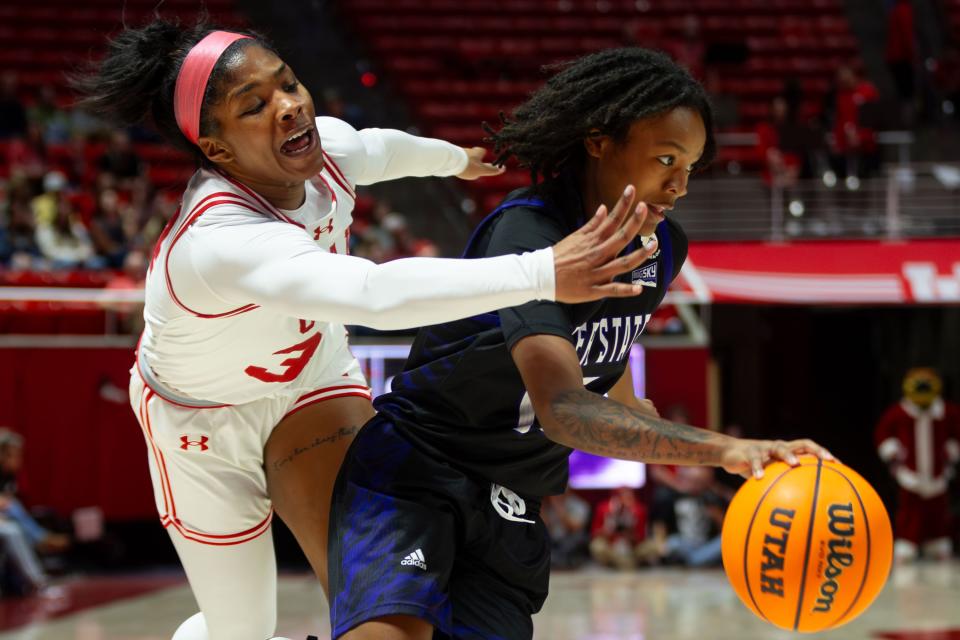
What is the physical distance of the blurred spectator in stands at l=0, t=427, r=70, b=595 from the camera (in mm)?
8117

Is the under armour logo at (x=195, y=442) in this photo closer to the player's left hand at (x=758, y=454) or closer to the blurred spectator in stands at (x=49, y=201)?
the player's left hand at (x=758, y=454)

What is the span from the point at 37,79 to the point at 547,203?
12.4 m

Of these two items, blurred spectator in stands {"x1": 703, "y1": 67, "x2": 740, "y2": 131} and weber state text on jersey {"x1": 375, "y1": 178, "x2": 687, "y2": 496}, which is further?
blurred spectator in stands {"x1": 703, "y1": 67, "x2": 740, "y2": 131}

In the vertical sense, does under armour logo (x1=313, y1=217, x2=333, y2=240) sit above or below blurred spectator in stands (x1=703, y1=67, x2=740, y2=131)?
below

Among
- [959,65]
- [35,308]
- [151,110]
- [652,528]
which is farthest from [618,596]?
[959,65]

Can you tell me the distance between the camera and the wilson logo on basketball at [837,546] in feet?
7.89

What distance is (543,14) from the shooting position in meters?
15.0

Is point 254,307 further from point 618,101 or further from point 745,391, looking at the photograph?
point 745,391

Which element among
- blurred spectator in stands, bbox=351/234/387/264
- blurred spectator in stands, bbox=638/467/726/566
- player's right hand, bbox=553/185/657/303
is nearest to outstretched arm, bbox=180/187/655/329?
player's right hand, bbox=553/185/657/303

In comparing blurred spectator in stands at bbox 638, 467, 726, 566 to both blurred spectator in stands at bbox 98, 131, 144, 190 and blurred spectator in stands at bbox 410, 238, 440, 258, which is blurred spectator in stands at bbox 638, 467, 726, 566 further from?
blurred spectator in stands at bbox 98, 131, 144, 190

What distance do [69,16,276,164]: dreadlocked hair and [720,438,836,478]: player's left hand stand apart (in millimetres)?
1431

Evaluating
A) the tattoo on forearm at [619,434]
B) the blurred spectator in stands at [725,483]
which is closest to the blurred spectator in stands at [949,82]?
the blurred spectator in stands at [725,483]

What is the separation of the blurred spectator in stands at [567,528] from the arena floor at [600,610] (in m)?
0.25

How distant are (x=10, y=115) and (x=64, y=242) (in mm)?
2867
